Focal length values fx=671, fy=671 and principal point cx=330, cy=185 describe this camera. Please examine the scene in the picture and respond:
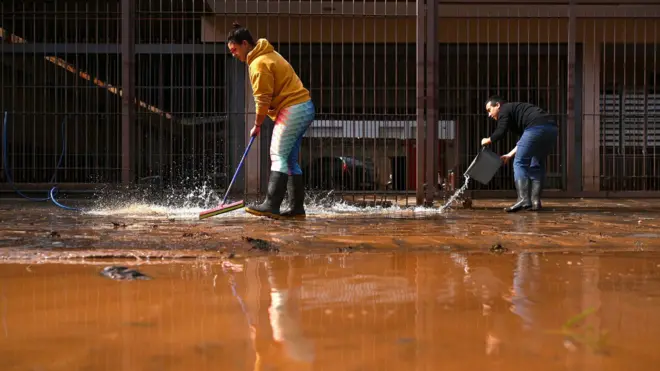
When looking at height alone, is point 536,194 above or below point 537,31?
below

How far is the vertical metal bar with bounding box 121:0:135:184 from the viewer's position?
6.87m

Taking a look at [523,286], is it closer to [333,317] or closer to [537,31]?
[333,317]

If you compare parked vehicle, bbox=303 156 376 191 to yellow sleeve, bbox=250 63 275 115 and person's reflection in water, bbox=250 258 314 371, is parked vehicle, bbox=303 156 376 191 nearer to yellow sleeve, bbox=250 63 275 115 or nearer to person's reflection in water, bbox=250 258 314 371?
yellow sleeve, bbox=250 63 275 115

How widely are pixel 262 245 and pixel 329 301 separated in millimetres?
1294

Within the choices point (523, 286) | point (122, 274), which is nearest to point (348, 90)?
point (122, 274)

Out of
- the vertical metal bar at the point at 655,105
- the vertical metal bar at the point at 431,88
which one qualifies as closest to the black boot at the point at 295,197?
the vertical metal bar at the point at 431,88

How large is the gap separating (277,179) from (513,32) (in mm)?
7454

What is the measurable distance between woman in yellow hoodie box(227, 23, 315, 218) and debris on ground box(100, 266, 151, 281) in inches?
101

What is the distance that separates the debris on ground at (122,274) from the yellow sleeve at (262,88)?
2.72m

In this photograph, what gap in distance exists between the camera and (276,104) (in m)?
5.33

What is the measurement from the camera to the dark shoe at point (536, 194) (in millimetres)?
6621

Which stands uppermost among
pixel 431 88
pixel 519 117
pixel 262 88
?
pixel 431 88

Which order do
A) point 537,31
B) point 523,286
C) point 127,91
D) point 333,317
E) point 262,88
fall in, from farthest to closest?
1. point 537,31
2. point 127,91
3. point 262,88
4. point 523,286
5. point 333,317

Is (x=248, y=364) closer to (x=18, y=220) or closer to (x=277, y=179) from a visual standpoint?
(x=277, y=179)
